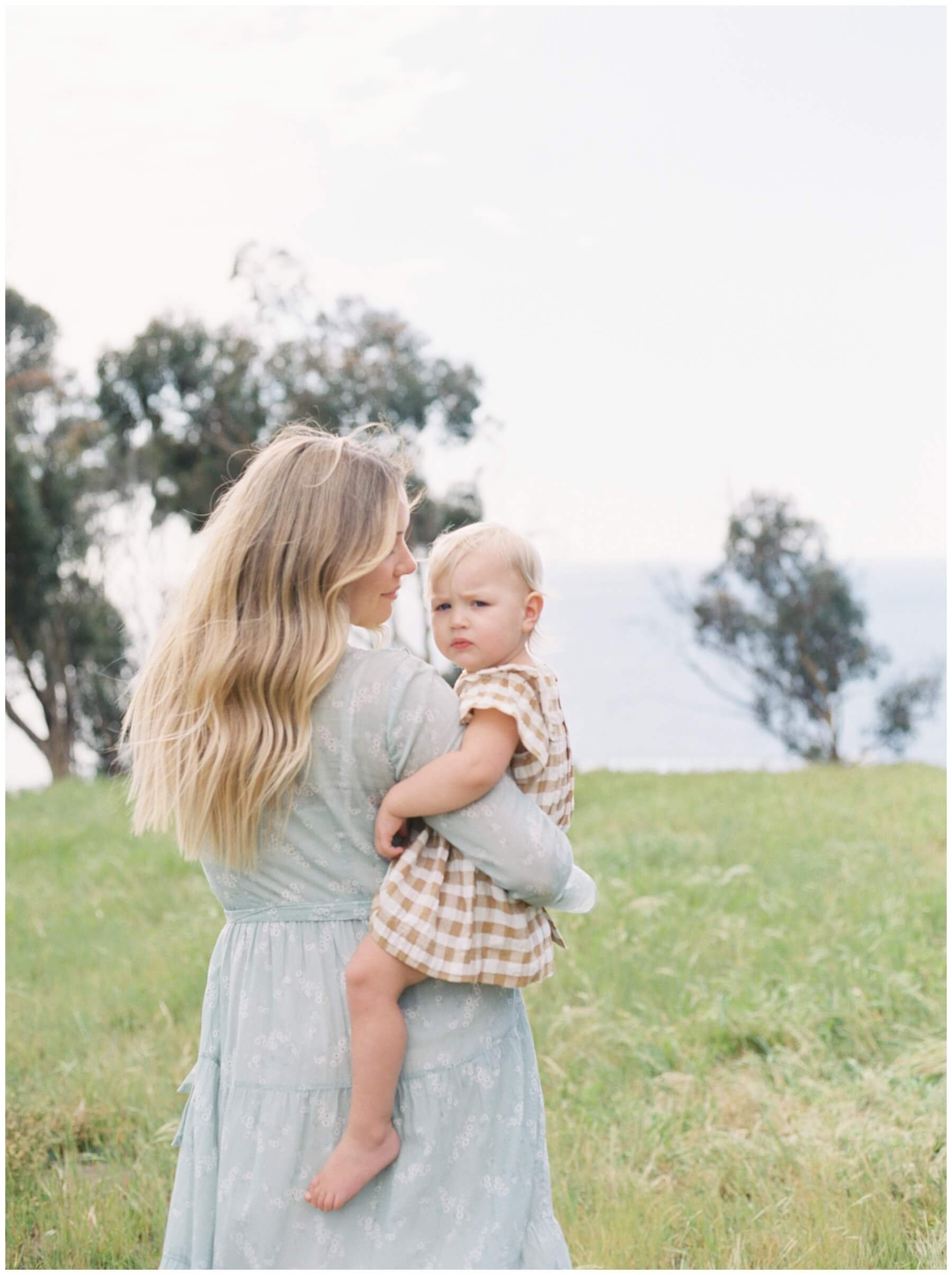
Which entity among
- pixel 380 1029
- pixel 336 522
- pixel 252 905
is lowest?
pixel 380 1029

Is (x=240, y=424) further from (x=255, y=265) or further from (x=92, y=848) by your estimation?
(x=92, y=848)

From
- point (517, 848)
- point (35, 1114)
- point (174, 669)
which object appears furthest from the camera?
point (35, 1114)

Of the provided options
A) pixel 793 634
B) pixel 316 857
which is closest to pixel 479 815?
pixel 316 857

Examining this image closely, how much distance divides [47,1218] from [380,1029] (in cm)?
198

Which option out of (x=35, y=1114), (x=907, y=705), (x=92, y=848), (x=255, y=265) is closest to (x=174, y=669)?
(x=35, y=1114)

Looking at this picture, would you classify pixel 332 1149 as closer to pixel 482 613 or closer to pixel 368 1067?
pixel 368 1067

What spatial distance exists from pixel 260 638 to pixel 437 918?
1.57 feet

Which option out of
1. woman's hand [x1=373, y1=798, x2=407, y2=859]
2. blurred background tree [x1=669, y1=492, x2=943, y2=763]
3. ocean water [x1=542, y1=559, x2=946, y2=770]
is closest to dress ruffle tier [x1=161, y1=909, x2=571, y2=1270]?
woman's hand [x1=373, y1=798, x2=407, y2=859]

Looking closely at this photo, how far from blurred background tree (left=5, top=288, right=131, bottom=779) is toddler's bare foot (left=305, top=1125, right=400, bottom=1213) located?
11778 millimetres

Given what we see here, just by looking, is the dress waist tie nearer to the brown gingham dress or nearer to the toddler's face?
the brown gingham dress

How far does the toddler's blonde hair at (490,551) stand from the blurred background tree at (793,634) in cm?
1603

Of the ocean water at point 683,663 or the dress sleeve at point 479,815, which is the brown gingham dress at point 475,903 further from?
the ocean water at point 683,663

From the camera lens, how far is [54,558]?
13969 millimetres

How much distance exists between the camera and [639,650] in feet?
61.8
